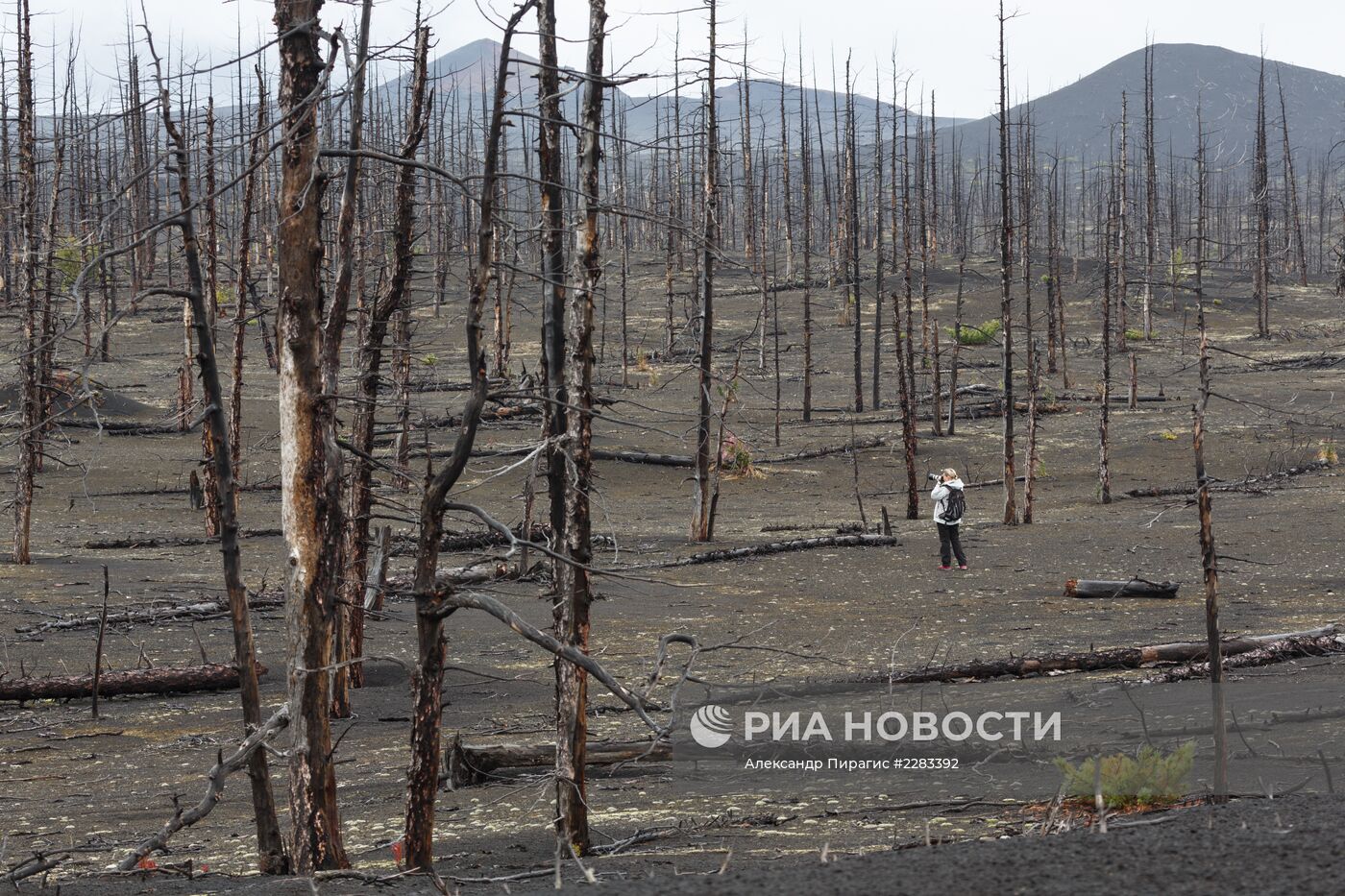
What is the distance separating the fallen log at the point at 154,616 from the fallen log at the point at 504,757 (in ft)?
21.1

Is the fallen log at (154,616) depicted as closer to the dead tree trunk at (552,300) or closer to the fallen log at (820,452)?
the dead tree trunk at (552,300)

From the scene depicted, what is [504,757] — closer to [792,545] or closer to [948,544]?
[948,544]

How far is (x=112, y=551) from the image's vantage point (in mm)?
23547

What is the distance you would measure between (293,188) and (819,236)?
98.1m

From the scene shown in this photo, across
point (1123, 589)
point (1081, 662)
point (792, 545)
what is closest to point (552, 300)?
point (1081, 662)

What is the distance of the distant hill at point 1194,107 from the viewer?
170500 mm

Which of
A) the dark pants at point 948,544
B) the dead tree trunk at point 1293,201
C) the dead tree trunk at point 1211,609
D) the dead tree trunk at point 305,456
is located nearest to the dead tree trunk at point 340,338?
the dead tree trunk at point 305,456

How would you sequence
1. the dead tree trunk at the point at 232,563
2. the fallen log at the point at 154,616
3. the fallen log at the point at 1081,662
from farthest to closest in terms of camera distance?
the fallen log at the point at 154,616
the fallen log at the point at 1081,662
the dead tree trunk at the point at 232,563

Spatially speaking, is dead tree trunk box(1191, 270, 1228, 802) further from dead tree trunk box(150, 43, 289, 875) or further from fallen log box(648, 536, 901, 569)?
fallen log box(648, 536, 901, 569)

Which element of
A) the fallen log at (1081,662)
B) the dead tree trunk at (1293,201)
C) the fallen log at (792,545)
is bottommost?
the fallen log at (1081,662)

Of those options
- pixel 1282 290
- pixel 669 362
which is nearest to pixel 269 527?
pixel 669 362

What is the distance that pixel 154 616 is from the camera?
56.9ft

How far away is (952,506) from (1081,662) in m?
6.65

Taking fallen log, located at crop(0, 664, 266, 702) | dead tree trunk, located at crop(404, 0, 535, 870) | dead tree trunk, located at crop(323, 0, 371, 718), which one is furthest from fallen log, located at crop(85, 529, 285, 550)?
dead tree trunk, located at crop(404, 0, 535, 870)
